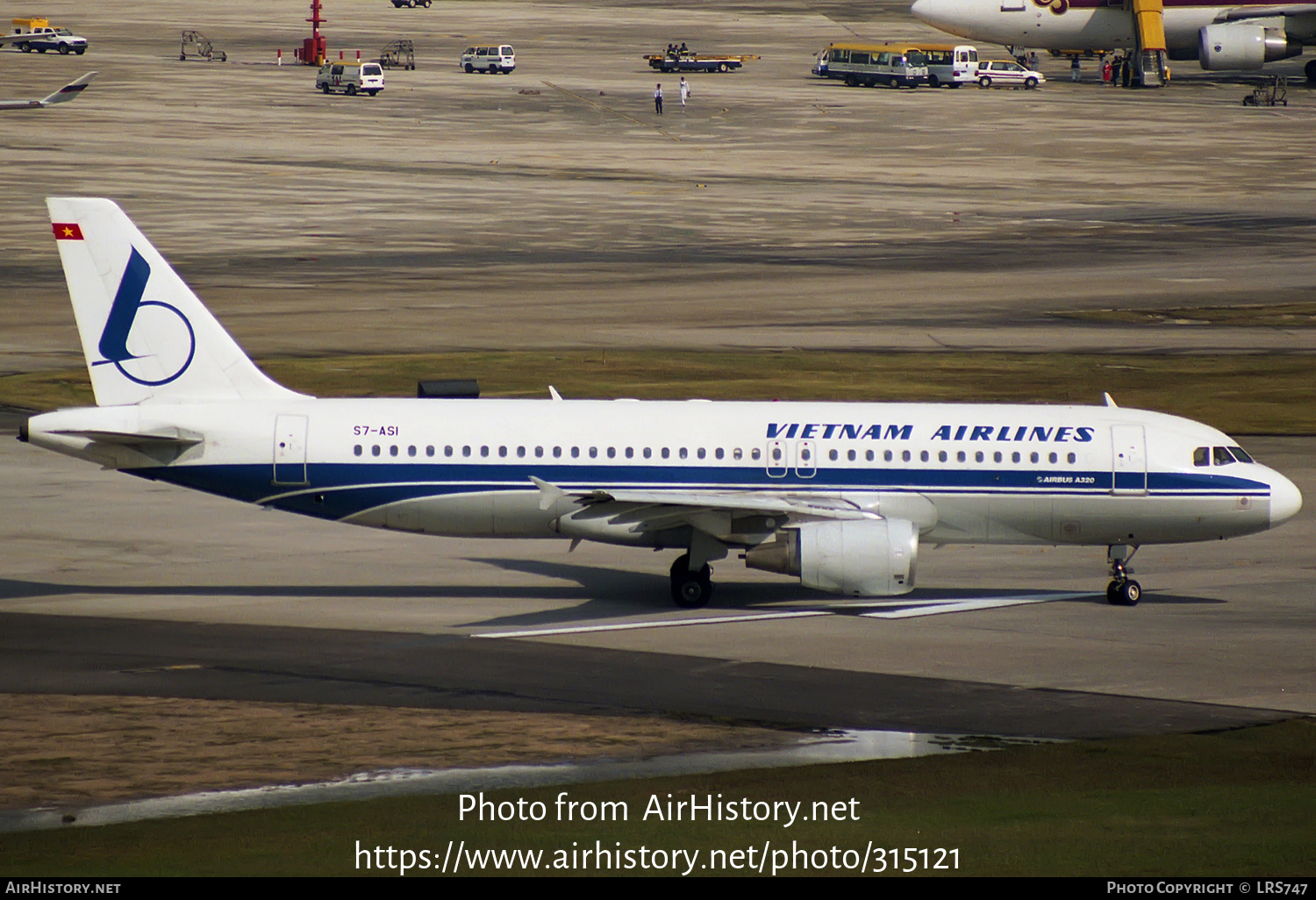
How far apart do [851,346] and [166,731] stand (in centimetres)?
4548


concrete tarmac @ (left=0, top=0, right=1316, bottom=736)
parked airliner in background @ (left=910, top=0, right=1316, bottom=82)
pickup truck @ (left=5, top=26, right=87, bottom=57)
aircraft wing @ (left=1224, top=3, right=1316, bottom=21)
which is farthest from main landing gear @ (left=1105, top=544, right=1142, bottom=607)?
pickup truck @ (left=5, top=26, right=87, bottom=57)

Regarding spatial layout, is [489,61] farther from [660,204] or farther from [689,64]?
[660,204]

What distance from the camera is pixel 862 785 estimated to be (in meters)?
24.4

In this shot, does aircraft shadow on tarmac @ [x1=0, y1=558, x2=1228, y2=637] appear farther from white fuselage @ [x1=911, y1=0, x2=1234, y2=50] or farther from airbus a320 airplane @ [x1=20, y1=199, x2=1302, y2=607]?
white fuselage @ [x1=911, y1=0, x2=1234, y2=50]

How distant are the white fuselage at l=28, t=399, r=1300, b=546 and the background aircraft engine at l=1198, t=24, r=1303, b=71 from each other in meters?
130

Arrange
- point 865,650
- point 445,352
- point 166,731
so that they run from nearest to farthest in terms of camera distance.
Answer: point 166,731 < point 865,650 < point 445,352

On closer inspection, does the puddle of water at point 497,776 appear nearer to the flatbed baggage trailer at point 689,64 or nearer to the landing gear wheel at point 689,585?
the landing gear wheel at point 689,585

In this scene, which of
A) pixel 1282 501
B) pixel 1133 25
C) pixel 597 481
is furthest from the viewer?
pixel 1133 25

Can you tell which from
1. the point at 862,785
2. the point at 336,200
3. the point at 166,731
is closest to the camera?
the point at 862,785

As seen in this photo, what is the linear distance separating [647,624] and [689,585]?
188 centimetres

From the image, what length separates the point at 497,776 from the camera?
81.8ft

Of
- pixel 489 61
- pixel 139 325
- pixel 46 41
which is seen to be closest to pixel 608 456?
pixel 139 325

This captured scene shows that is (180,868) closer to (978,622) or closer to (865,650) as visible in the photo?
(865,650)

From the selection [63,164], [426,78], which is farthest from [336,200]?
[426,78]
